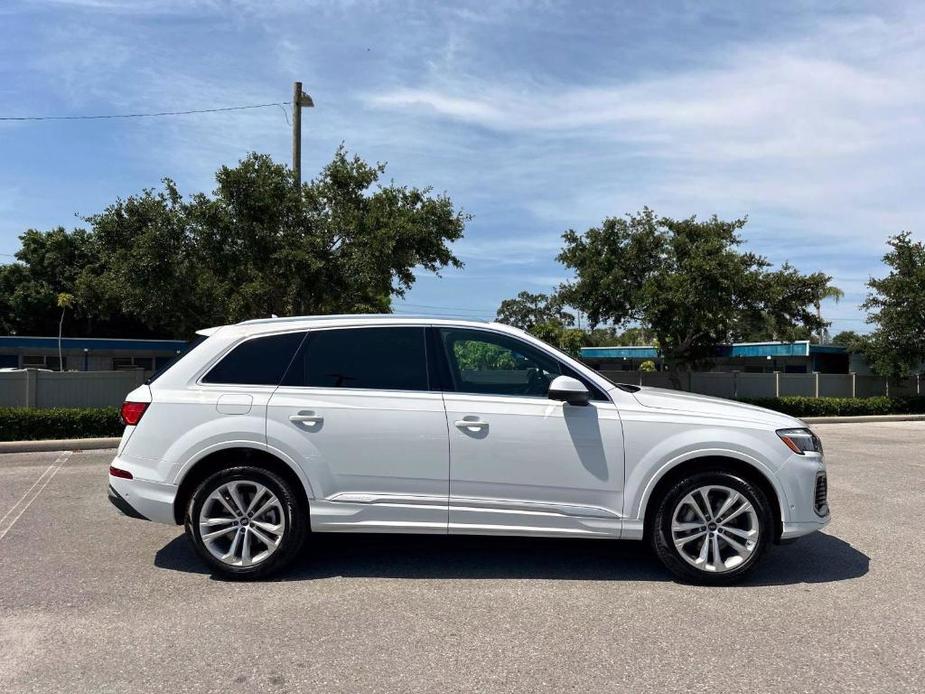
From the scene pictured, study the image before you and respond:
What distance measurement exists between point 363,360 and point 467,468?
106cm

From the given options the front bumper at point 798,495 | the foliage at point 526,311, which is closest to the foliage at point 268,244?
the front bumper at point 798,495

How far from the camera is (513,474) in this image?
4.85 metres

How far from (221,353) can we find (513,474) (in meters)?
2.22

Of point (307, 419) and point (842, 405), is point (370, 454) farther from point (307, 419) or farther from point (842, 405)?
point (842, 405)

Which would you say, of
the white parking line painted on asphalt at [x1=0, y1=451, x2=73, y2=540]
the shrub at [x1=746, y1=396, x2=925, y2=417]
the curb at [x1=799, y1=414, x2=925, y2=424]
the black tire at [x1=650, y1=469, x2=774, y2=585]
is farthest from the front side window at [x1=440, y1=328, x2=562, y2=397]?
the shrub at [x1=746, y1=396, x2=925, y2=417]

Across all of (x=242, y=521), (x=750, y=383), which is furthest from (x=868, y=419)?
(x=242, y=521)

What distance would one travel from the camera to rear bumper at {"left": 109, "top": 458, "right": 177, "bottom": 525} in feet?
16.3

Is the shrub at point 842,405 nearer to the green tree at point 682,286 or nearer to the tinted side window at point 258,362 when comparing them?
the green tree at point 682,286

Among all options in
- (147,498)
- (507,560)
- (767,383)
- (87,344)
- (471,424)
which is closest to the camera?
(471,424)

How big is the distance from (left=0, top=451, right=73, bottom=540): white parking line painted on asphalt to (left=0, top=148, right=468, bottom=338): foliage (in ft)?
17.3

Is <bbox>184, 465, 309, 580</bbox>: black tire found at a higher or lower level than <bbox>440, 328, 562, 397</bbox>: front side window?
lower

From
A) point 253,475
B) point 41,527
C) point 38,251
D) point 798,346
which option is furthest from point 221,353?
point 38,251

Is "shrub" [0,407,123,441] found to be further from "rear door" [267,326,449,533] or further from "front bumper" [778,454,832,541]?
"front bumper" [778,454,832,541]

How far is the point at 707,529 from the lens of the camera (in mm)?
4863
